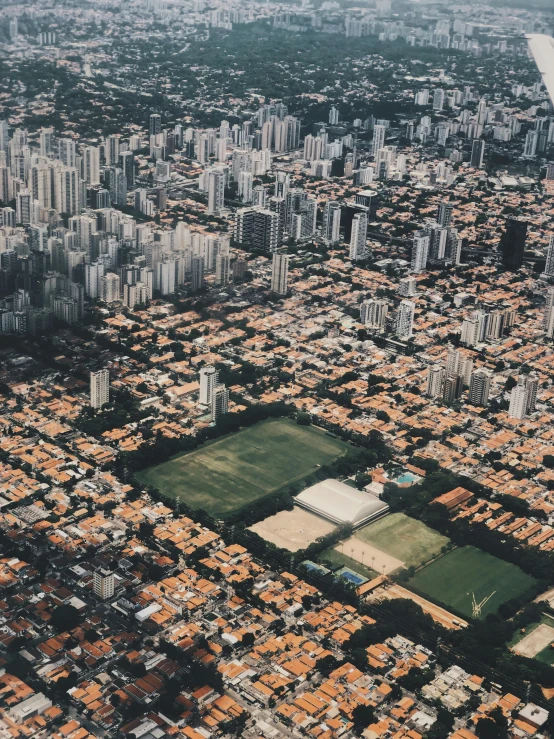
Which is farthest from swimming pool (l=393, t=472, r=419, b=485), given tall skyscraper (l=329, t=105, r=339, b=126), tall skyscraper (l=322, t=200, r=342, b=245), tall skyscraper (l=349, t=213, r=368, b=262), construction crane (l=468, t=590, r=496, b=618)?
tall skyscraper (l=329, t=105, r=339, b=126)

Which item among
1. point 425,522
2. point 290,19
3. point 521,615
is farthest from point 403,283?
point 290,19

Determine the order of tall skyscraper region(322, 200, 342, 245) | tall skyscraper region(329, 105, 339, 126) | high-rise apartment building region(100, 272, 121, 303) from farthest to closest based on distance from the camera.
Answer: tall skyscraper region(329, 105, 339, 126), tall skyscraper region(322, 200, 342, 245), high-rise apartment building region(100, 272, 121, 303)

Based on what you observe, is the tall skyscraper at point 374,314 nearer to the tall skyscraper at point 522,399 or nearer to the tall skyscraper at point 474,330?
the tall skyscraper at point 474,330

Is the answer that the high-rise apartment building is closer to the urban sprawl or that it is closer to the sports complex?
the urban sprawl

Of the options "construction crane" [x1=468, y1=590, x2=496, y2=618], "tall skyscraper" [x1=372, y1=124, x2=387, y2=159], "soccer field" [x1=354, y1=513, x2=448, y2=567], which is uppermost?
"tall skyscraper" [x1=372, y1=124, x2=387, y2=159]

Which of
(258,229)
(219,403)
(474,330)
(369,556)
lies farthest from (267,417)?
(258,229)

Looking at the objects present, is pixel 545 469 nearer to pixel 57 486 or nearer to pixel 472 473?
pixel 472 473

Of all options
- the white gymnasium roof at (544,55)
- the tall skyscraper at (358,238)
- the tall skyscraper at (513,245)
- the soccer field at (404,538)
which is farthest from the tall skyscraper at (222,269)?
the white gymnasium roof at (544,55)
